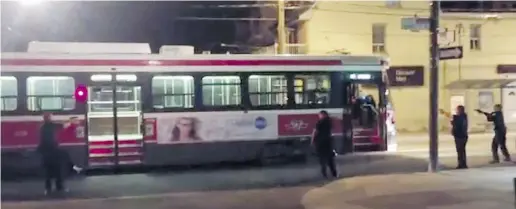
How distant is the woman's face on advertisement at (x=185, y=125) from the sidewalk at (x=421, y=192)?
4.23 meters

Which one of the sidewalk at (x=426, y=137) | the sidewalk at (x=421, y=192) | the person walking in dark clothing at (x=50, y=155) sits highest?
the person walking in dark clothing at (x=50, y=155)

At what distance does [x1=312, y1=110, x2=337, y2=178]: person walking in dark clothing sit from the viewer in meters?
17.2

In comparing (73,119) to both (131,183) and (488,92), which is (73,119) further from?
(488,92)

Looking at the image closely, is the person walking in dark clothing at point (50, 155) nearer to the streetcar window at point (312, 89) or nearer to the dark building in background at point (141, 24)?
the streetcar window at point (312, 89)

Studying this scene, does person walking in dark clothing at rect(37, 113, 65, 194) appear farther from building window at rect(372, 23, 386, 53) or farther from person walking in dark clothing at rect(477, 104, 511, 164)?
building window at rect(372, 23, 386, 53)

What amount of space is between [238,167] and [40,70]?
569 centimetres

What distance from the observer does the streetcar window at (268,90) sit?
19250 millimetres

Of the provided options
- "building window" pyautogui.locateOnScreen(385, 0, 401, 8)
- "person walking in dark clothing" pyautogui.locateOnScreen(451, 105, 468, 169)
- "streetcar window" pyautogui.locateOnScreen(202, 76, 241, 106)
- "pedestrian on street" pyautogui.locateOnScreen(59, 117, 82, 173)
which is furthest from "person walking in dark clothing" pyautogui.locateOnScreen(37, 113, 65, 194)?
"building window" pyautogui.locateOnScreen(385, 0, 401, 8)

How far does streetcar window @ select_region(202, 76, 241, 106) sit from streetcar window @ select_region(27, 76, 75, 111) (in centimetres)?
323

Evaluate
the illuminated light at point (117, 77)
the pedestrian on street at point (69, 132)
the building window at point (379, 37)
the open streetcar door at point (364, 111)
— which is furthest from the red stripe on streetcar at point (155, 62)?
the building window at point (379, 37)

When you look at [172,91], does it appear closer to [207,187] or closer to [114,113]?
[114,113]

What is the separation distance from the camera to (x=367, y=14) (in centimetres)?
3653

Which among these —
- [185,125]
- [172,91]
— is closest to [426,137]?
[185,125]

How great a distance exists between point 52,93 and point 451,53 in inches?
361
